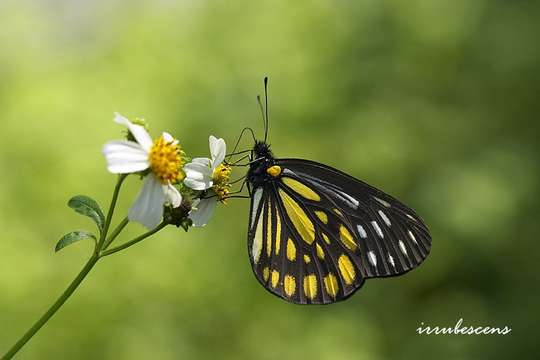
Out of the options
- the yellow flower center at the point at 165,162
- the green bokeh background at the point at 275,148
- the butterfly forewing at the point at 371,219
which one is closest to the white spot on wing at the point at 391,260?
the butterfly forewing at the point at 371,219

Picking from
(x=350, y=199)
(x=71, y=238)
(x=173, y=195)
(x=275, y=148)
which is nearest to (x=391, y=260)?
(x=350, y=199)

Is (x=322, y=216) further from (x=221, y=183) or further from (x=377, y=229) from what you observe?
(x=221, y=183)

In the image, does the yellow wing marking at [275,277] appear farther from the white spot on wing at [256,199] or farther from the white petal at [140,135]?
the white petal at [140,135]

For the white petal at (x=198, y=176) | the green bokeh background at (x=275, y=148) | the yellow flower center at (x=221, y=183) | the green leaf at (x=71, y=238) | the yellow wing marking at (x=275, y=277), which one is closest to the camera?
the green leaf at (x=71, y=238)

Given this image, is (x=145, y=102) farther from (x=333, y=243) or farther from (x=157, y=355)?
(x=333, y=243)

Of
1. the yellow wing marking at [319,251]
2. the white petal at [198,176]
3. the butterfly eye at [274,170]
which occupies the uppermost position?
the butterfly eye at [274,170]

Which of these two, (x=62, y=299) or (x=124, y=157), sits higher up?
(x=124, y=157)

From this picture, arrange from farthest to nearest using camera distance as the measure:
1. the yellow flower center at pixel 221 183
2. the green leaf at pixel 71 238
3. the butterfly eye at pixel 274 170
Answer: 1. the butterfly eye at pixel 274 170
2. the yellow flower center at pixel 221 183
3. the green leaf at pixel 71 238

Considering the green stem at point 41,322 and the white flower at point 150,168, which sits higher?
the white flower at point 150,168
